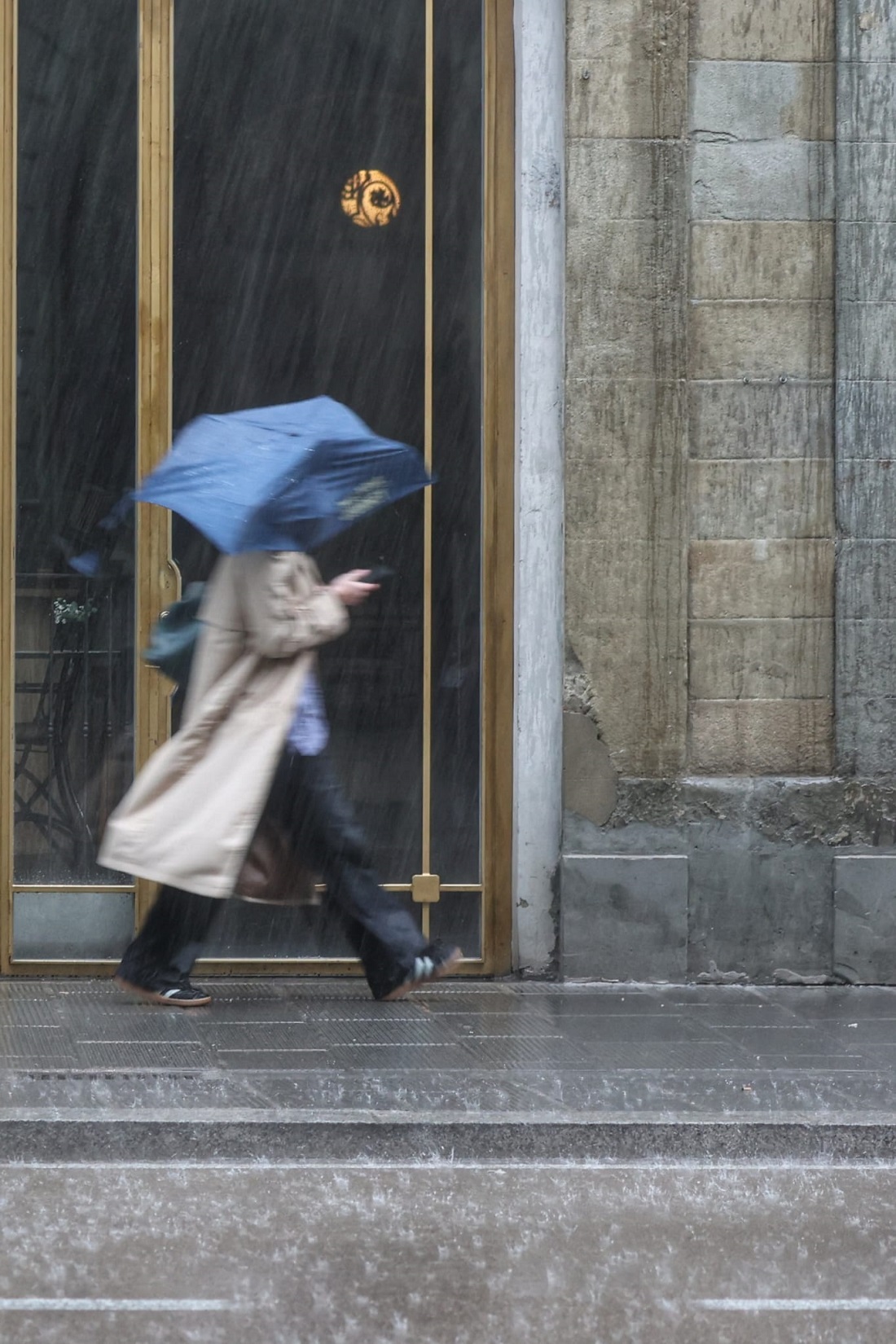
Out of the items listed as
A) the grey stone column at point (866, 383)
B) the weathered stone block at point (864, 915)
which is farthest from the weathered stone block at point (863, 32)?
the weathered stone block at point (864, 915)

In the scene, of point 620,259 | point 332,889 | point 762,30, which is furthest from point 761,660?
point 762,30

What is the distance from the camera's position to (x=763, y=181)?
299 inches

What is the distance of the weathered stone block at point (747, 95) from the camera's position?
758 centimetres

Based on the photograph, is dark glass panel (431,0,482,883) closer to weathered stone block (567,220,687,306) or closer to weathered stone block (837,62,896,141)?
weathered stone block (567,220,687,306)

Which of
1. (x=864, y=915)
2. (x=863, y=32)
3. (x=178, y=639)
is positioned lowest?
(x=864, y=915)

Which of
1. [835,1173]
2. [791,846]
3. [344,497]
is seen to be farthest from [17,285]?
[835,1173]

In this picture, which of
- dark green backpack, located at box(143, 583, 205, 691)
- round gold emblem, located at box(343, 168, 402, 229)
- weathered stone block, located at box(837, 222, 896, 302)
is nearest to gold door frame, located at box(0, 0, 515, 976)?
round gold emblem, located at box(343, 168, 402, 229)

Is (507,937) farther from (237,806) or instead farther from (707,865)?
(237,806)

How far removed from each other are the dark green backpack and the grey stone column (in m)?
2.64

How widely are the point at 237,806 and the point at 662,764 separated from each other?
1983 mm

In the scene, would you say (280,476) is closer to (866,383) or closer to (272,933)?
(272,933)

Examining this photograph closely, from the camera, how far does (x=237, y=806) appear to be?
6387mm

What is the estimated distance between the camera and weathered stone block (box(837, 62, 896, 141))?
7559mm

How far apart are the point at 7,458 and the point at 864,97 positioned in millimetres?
3746
